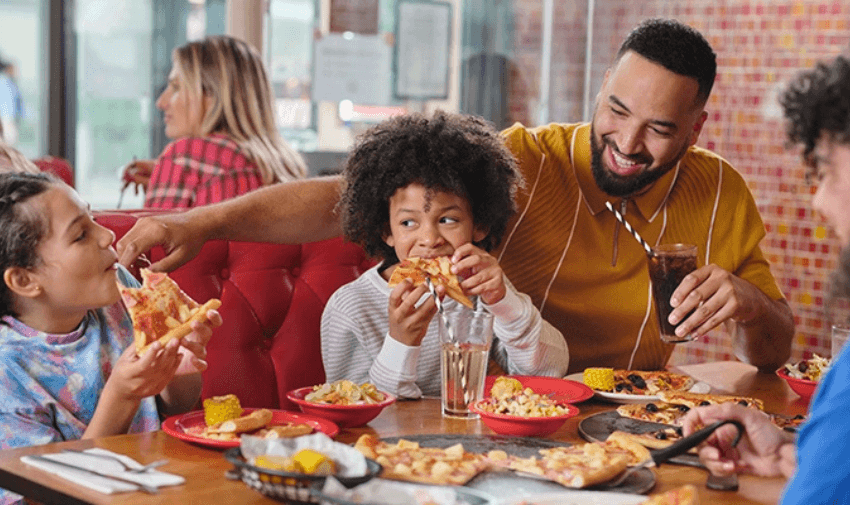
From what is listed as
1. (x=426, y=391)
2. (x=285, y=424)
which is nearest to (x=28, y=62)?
(x=426, y=391)

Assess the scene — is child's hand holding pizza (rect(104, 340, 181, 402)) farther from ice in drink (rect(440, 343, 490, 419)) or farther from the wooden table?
ice in drink (rect(440, 343, 490, 419))

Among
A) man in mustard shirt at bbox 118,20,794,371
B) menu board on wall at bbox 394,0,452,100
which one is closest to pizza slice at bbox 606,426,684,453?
man in mustard shirt at bbox 118,20,794,371

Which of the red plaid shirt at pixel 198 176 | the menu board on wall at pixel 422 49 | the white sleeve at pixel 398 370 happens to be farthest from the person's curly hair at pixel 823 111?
→ the menu board on wall at pixel 422 49

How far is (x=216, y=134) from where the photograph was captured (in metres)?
4.32

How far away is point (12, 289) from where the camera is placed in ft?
6.77

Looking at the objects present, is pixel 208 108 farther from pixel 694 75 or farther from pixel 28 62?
pixel 28 62

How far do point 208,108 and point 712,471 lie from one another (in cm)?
314

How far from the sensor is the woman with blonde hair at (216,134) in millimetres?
4074

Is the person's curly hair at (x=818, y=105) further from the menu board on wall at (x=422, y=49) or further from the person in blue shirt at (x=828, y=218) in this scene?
the menu board on wall at (x=422, y=49)

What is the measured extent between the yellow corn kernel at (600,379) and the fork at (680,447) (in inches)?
22.8

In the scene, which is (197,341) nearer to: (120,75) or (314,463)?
(314,463)

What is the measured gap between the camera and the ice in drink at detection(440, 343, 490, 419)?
2.08 m

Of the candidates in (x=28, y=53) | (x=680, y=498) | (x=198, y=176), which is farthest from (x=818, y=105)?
(x=28, y=53)

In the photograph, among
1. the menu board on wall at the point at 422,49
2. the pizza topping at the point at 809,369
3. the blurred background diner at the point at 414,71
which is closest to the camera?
the pizza topping at the point at 809,369
